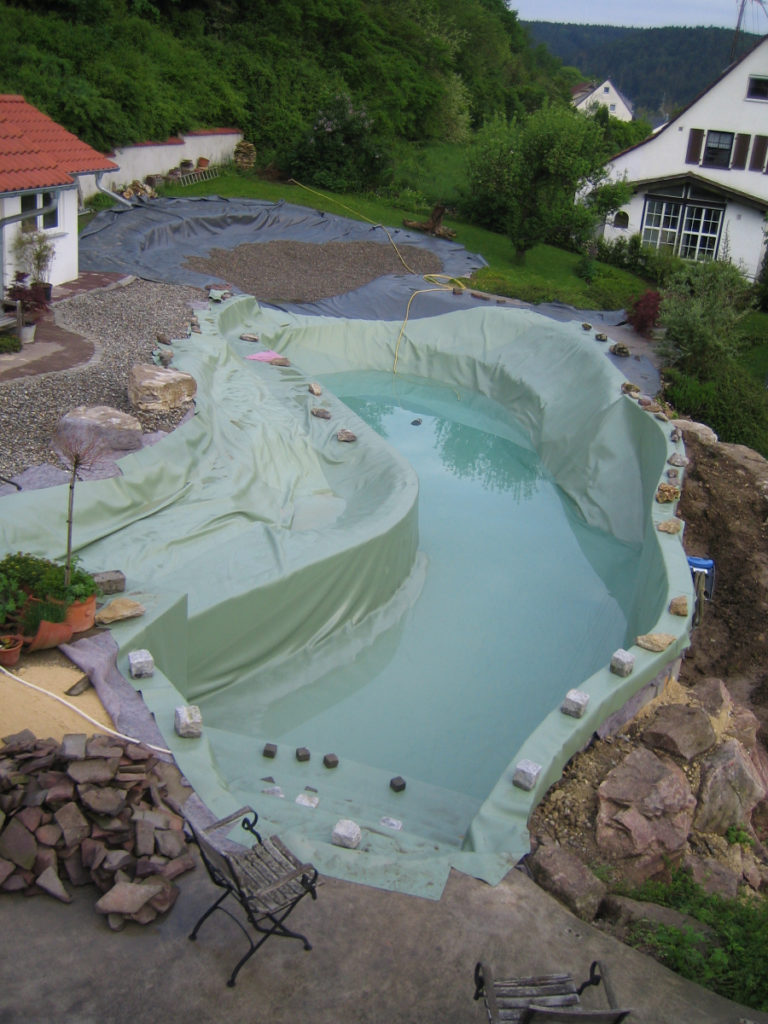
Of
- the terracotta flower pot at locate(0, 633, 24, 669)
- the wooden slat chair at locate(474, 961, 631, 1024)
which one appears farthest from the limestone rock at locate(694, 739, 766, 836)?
the terracotta flower pot at locate(0, 633, 24, 669)

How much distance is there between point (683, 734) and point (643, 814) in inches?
47.7

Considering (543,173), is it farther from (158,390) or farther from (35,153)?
(158,390)

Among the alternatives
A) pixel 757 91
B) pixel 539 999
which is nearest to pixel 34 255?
pixel 539 999

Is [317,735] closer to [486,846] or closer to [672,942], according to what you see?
[486,846]

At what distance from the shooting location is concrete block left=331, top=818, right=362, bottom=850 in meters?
5.63

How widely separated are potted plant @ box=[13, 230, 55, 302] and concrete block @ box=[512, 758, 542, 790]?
1055 cm

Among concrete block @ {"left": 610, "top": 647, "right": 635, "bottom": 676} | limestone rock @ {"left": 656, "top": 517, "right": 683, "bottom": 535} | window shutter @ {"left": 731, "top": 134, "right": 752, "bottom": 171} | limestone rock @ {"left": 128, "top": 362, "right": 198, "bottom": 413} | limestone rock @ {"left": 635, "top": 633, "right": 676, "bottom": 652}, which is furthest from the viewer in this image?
window shutter @ {"left": 731, "top": 134, "right": 752, "bottom": 171}

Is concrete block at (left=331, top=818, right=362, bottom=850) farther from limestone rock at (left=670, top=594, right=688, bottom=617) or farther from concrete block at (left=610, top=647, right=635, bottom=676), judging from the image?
limestone rock at (left=670, top=594, right=688, bottom=617)

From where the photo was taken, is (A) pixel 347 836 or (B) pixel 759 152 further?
(B) pixel 759 152

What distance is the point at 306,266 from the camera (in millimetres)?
21078

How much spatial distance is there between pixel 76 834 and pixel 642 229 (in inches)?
1132

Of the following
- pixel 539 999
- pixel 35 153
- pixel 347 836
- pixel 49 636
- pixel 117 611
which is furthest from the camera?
pixel 35 153

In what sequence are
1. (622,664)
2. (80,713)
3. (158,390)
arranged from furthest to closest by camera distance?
(158,390), (622,664), (80,713)

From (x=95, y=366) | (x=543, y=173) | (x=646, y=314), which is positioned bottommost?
(x=95, y=366)
